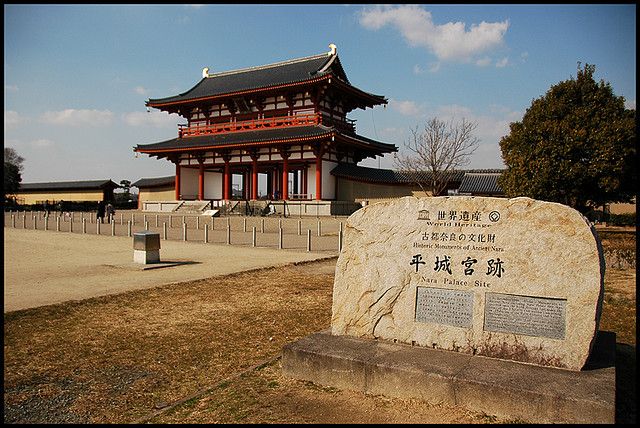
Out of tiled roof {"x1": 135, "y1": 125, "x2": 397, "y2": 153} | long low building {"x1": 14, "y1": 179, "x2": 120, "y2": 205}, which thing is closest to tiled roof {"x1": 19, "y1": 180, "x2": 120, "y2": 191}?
long low building {"x1": 14, "y1": 179, "x2": 120, "y2": 205}

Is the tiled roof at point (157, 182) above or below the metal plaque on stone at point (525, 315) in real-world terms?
above

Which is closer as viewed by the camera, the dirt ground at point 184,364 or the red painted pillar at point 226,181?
the dirt ground at point 184,364

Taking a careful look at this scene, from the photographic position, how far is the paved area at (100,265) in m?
7.93

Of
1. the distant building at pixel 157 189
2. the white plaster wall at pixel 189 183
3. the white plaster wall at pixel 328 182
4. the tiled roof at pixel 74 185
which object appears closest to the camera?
the white plaster wall at pixel 328 182

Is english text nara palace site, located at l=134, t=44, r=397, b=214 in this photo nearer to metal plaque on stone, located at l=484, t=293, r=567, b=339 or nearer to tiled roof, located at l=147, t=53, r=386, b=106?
tiled roof, located at l=147, t=53, r=386, b=106

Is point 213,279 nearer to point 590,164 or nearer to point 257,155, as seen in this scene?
point 590,164

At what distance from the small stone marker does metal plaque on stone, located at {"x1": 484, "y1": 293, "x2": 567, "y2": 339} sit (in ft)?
30.0

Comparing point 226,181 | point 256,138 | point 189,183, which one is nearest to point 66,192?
point 189,183

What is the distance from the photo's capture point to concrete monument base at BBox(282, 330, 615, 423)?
313 cm

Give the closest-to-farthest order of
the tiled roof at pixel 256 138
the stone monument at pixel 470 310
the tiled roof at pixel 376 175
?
the stone monument at pixel 470 310 < the tiled roof at pixel 256 138 < the tiled roof at pixel 376 175

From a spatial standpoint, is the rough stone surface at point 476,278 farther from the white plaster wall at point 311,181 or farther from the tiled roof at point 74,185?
the tiled roof at point 74,185

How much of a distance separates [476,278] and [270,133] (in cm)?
2798

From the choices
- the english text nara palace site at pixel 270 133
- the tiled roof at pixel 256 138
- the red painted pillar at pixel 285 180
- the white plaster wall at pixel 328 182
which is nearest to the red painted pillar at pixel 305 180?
the english text nara palace site at pixel 270 133

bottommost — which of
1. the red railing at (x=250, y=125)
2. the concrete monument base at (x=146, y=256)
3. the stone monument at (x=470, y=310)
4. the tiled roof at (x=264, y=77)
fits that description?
the concrete monument base at (x=146, y=256)
